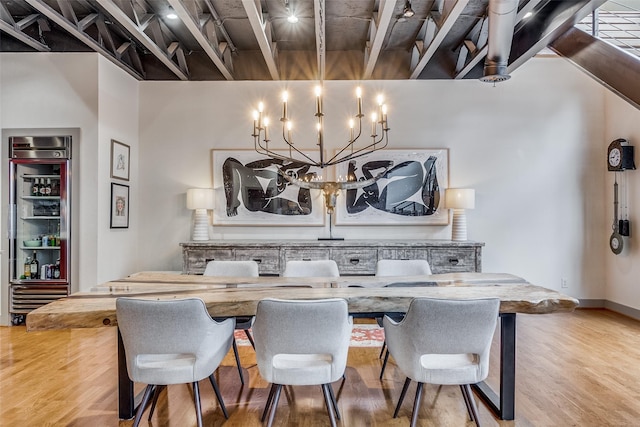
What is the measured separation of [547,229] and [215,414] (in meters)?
4.52

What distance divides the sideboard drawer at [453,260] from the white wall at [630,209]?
194 centimetres

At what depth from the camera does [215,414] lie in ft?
7.86

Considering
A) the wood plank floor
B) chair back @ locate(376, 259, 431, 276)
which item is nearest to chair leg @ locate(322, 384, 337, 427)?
the wood plank floor

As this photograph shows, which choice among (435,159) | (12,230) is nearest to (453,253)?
(435,159)

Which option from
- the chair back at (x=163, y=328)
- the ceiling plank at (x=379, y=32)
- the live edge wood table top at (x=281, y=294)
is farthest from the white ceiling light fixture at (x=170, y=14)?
the chair back at (x=163, y=328)

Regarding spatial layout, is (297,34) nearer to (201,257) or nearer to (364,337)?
(201,257)

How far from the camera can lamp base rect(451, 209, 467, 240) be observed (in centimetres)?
470

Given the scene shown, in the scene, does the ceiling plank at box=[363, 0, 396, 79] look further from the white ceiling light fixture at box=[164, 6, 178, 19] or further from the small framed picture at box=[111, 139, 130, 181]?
the small framed picture at box=[111, 139, 130, 181]

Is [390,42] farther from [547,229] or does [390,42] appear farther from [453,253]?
[547,229]

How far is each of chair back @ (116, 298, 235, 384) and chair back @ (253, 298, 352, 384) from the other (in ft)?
0.94

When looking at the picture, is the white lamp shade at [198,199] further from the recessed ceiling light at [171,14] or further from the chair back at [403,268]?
the chair back at [403,268]

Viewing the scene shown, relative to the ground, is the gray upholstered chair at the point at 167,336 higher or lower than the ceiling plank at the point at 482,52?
lower

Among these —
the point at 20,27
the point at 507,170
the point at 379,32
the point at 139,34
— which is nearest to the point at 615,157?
the point at 507,170

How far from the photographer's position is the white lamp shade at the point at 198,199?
4703 mm
